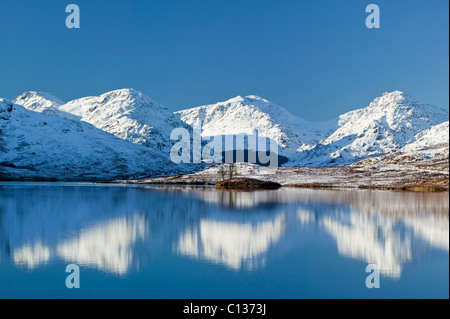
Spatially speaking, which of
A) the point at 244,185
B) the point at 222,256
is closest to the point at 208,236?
the point at 222,256

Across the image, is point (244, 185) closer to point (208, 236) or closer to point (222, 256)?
point (208, 236)

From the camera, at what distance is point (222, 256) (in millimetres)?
23422

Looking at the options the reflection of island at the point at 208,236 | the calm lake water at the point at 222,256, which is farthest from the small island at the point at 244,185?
the calm lake water at the point at 222,256

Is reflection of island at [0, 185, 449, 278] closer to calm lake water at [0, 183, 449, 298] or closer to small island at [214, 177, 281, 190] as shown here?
calm lake water at [0, 183, 449, 298]

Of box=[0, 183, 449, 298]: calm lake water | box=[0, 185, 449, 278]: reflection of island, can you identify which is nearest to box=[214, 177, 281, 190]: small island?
box=[0, 185, 449, 278]: reflection of island

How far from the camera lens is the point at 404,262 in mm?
22641

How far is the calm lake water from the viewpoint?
17.8 metres

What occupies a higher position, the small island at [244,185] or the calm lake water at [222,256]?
the small island at [244,185]

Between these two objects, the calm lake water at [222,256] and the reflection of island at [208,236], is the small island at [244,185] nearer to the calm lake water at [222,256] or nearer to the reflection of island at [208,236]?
the reflection of island at [208,236]

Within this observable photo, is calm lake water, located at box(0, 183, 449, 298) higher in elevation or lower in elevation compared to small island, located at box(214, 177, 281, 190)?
lower

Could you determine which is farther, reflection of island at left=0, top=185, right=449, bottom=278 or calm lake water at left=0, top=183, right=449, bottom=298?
reflection of island at left=0, top=185, right=449, bottom=278

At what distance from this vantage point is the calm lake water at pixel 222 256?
58.5ft
